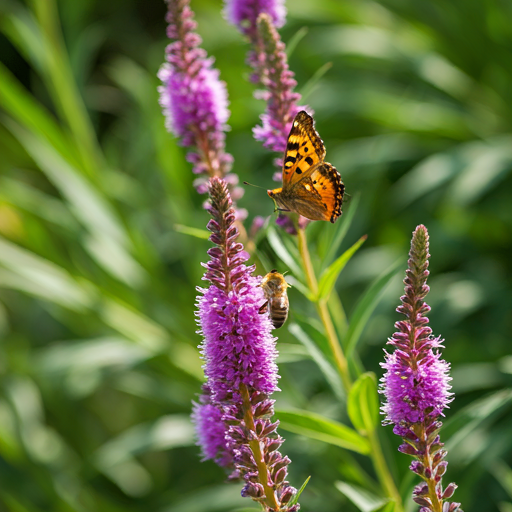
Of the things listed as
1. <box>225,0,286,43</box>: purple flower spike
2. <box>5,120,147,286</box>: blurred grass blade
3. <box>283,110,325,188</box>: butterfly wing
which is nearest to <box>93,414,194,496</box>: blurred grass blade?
<box>5,120,147,286</box>: blurred grass blade

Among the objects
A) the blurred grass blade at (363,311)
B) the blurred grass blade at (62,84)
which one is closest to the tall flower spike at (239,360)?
the blurred grass blade at (363,311)

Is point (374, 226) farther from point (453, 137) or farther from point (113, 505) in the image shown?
point (113, 505)

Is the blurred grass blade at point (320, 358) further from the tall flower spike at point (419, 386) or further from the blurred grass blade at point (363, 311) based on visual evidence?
the tall flower spike at point (419, 386)

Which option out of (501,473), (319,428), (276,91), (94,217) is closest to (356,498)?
(319,428)

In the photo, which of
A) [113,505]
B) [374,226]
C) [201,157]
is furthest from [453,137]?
[113,505]

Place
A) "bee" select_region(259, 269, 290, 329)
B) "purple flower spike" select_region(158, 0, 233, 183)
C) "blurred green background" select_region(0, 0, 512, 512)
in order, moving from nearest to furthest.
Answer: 1. "bee" select_region(259, 269, 290, 329)
2. "purple flower spike" select_region(158, 0, 233, 183)
3. "blurred green background" select_region(0, 0, 512, 512)

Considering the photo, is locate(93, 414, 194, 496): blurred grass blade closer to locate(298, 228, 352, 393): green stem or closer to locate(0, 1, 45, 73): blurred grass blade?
locate(298, 228, 352, 393): green stem

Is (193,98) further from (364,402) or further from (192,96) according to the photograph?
(364,402)
